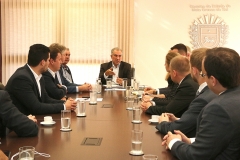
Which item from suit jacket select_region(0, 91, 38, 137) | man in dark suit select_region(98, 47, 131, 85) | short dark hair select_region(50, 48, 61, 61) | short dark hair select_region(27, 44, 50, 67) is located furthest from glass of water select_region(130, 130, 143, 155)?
man in dark suit select_region(98, 47, 131, 85)

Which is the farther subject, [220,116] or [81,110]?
[81,110]

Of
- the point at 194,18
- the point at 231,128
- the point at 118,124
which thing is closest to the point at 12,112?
the point at 118,124

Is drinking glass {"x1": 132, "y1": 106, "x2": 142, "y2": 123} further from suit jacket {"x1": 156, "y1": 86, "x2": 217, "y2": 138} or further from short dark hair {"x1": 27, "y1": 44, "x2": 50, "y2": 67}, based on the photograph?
short dark hair {"x1": 27, "y1": 44, "x2": 50, "y2": 67}

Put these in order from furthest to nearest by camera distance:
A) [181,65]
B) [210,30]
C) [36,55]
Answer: [210,30] < [36,55] < [181,65]

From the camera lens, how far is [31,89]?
3793 millimetres

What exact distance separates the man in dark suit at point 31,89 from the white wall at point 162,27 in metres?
4.50

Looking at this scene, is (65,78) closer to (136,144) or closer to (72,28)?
(72,28)

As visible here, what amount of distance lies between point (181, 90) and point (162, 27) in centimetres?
485

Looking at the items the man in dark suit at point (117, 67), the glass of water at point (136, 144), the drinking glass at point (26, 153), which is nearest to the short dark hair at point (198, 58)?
the glass of water at point (136, 144)

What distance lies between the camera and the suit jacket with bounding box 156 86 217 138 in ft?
8.82

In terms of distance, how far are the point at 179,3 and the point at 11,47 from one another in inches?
154

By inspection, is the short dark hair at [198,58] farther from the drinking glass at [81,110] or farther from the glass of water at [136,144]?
the drinking glass at [81,110]

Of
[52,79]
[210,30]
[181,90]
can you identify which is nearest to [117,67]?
[210,30]

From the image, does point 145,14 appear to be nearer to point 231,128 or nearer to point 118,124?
point 118,124
